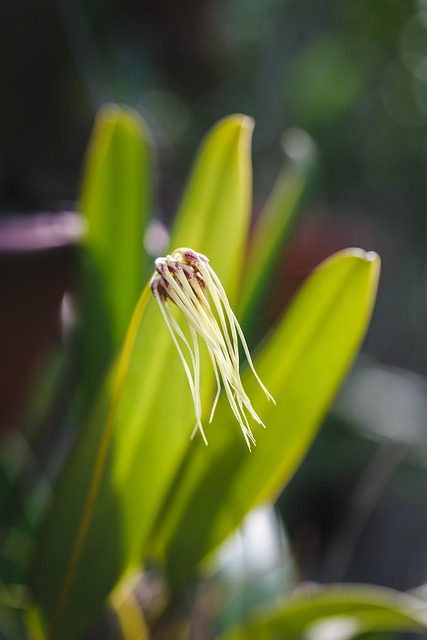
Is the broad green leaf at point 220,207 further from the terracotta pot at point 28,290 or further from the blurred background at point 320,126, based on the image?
the blurred background at point 320,126

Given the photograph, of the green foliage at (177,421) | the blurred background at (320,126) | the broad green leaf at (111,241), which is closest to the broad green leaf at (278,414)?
the green foliage at (177,421)

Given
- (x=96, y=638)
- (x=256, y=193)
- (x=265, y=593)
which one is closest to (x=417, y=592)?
(x=265, y=593)

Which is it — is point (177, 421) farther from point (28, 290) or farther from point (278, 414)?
point (28, 290)

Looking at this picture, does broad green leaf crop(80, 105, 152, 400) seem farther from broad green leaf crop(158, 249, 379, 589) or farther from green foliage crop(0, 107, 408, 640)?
broad green leaf crop(158, 249, 379, 589)

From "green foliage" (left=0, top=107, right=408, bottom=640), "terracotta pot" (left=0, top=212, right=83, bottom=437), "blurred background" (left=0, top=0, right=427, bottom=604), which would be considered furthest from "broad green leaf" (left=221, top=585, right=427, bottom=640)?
"blurred background" (left=0, top=0, right=427, bottom=604)

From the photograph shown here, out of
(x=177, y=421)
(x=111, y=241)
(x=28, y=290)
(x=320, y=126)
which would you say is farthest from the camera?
(x=320, y=126)

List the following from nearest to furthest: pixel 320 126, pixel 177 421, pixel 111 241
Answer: pixel 177 421, pixel 111 241, pixel 320 126

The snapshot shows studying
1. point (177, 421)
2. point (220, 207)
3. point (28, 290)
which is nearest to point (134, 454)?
point (177, 421)
